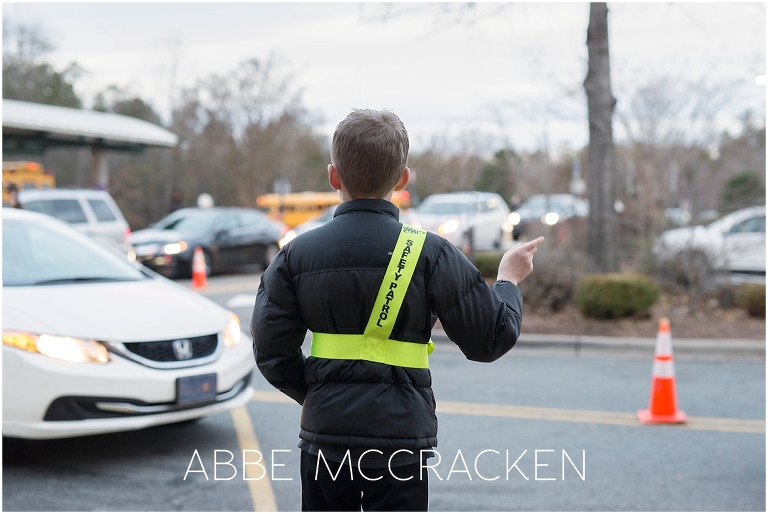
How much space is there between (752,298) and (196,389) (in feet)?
25.6

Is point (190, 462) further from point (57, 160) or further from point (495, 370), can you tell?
point (57, 160)

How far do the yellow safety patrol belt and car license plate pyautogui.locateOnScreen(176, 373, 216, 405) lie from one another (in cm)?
279

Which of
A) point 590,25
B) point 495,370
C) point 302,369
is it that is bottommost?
point 495,370

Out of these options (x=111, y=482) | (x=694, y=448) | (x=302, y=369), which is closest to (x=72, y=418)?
(x=111, y=482)

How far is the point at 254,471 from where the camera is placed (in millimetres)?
4922

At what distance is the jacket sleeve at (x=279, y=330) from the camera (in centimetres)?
225

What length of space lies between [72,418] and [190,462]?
2.55ft

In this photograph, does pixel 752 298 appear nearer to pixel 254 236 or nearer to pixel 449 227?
pixel 449 227

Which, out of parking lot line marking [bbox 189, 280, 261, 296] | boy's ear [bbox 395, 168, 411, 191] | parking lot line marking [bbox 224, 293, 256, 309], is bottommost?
parking lot line marking [bbox 189, 280, 261, 296]

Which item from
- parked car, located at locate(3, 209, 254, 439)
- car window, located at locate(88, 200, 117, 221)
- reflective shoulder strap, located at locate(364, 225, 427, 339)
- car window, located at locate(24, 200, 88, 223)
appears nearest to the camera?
reflective shoulder strap, located at locate(364, 225, 427, 339)

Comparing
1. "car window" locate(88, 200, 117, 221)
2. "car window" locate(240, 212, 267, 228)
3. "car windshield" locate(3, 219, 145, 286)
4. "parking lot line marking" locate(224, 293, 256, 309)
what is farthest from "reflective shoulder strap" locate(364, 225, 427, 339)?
"car window" locate(240, 212, 267, 228)

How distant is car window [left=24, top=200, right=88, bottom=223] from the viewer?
1459 centimetres

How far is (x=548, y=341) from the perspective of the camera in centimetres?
924

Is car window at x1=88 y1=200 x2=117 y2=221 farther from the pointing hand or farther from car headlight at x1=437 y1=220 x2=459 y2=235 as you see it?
the pointing hand
